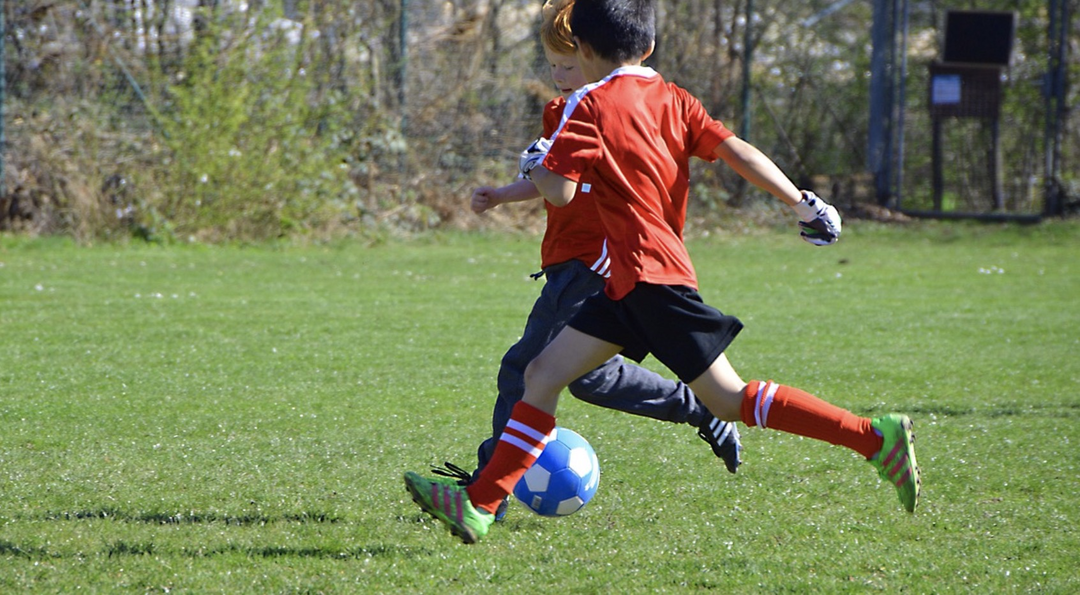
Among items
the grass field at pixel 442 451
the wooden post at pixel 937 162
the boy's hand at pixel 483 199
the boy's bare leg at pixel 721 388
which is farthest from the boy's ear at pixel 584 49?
the wooden post at pixel 937 162

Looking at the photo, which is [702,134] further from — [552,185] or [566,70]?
[566,70]

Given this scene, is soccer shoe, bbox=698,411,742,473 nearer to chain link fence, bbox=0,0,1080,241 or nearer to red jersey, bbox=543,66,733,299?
red jersey, bbox=543,66,733,299

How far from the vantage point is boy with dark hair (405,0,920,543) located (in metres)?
3.14

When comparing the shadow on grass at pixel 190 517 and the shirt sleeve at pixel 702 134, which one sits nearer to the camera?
the shirt sleeve at pixel 702 134

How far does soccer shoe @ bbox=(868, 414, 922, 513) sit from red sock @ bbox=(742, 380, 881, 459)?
2 centimetres

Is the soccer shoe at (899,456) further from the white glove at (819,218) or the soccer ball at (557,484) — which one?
the soccer ball at (557,484)

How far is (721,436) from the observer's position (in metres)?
3.95

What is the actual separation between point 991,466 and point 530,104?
36.1 ft

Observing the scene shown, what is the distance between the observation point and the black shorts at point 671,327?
123 inches

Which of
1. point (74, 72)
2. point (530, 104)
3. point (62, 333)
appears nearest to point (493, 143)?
point (530, 104)

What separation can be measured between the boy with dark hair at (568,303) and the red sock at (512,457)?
0.41m

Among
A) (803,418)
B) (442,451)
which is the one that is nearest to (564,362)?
(803,418)

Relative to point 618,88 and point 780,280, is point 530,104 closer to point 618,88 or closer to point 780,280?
point 780,280

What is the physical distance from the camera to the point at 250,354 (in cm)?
680
